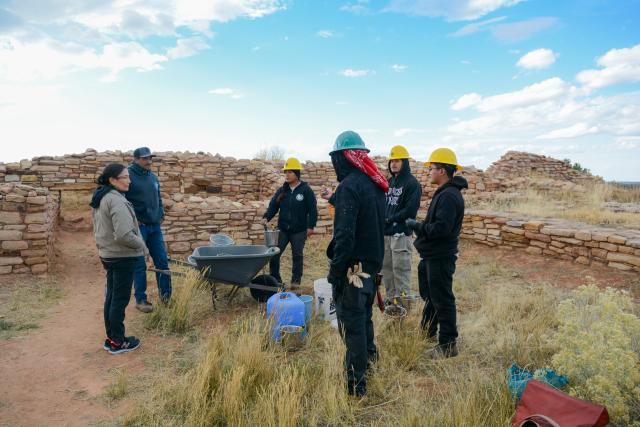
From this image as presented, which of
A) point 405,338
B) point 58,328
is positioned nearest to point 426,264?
point 405,338

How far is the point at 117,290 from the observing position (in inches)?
162

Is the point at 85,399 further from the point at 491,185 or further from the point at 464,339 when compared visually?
the point at 491,185

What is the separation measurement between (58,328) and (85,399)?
6.23ft

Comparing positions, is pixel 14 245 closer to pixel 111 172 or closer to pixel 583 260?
pixel 111 172

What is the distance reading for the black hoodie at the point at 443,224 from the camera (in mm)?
3771

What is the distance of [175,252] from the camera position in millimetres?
7844

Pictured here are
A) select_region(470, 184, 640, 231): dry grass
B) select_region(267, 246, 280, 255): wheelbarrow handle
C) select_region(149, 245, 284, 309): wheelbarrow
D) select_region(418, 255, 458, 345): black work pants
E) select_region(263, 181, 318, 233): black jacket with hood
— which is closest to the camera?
select_region(418, 255, 458, 345): black work pants

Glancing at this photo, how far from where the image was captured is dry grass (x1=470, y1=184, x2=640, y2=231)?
9.05m

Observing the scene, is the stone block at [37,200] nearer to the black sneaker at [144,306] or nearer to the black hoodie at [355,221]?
the black sneaker at [144,306]

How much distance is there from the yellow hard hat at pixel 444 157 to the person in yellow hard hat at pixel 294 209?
2.36 metres

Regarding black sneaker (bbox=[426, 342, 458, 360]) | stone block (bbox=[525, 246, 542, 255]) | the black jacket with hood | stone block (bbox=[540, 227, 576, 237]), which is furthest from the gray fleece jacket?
stone block (bbox=[525, 246, 542, 255])

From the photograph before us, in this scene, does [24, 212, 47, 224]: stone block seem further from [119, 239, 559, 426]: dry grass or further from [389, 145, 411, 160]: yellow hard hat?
[389, 145, 411, 160]: yellow hard hat

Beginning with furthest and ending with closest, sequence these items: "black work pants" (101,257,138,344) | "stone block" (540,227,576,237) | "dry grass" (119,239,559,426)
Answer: "stone block" (540,227,576,237) < "black work pants" (101,257,138,344) < "dry grass" (119,239,559,426)

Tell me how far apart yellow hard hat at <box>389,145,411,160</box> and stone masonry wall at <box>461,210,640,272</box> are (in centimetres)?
448
